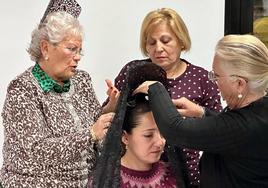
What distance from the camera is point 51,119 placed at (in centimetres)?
184

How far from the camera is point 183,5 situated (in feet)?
9.89

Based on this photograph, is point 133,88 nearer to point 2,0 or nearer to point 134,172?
point 134,172

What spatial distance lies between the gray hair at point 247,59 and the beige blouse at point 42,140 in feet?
1.98

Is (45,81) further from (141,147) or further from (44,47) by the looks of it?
(141,147)

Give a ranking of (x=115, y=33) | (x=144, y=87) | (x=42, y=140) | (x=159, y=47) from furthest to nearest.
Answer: (x=115, y=33), (x=159, y=47), (x=42, y=140), (x=144, y=87)

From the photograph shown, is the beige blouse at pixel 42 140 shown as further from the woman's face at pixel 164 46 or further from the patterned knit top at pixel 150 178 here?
the woman's face at pixel 164 46

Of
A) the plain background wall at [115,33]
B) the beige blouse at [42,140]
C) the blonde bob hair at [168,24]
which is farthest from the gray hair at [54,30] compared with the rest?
the plain background wall at [115,33]

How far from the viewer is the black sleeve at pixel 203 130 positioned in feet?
4.87

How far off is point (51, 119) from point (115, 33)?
49.0 inches

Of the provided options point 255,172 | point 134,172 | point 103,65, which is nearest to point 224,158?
point 255,172

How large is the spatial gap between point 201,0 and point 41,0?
97 cm

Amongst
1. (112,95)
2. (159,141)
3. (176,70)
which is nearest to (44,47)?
(112,95)

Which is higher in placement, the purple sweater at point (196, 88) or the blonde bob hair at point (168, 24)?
the blonde bob hair at point (168, 24)

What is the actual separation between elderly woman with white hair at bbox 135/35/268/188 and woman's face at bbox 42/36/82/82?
1.50ft
